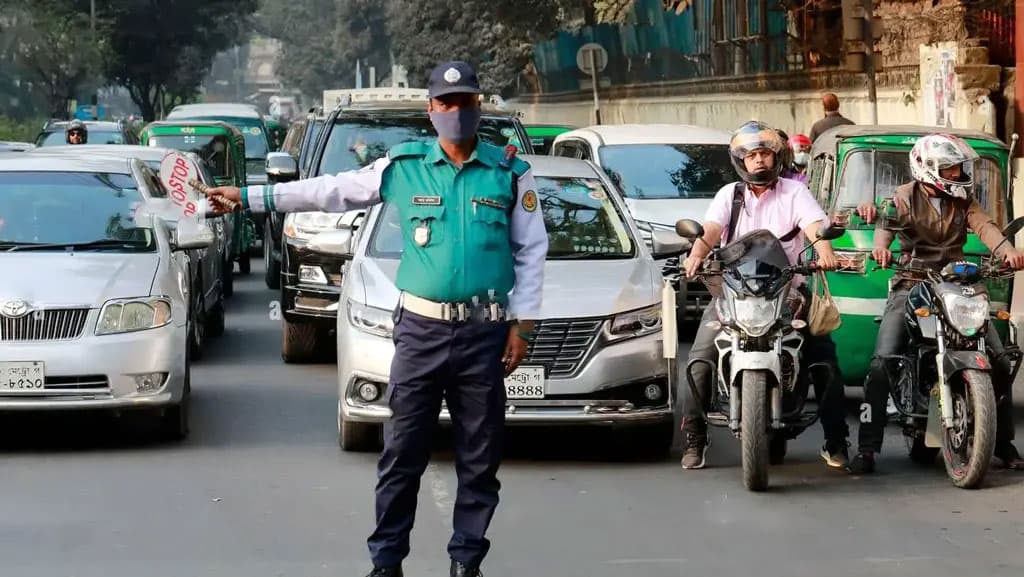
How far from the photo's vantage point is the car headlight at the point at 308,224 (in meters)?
14.6

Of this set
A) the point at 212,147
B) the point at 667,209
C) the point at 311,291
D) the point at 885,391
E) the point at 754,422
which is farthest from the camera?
the point at 212,147

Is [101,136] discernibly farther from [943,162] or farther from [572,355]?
[943,162]

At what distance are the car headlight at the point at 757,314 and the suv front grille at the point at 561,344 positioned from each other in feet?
3.30

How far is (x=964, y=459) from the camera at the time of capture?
31.3 ft

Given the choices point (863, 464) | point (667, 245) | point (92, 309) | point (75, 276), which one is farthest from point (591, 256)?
point (75, 276)

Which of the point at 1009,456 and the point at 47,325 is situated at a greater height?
the point at 47,325

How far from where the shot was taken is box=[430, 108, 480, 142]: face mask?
684 cm

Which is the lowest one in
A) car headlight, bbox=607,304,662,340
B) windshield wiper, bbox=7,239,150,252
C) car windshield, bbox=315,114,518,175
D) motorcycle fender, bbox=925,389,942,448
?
motorcycle fender, bbox=925,389,942,448

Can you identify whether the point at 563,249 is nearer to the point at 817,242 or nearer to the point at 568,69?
the point at 817,242

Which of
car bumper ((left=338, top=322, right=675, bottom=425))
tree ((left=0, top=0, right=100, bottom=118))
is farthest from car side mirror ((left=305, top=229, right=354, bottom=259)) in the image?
tree ((left=0, top=0, right=100, bottom=118))

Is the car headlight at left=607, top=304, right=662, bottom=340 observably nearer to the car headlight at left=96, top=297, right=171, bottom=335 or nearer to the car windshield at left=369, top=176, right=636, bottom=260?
the car windshield at left=369, top=176, right=636, bottom=260

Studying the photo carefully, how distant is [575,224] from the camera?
449 inches

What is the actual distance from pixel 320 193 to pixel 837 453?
4.08 metres

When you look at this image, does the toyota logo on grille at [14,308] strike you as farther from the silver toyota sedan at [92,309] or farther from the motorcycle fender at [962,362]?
the motorcycle fender at [962,362]
